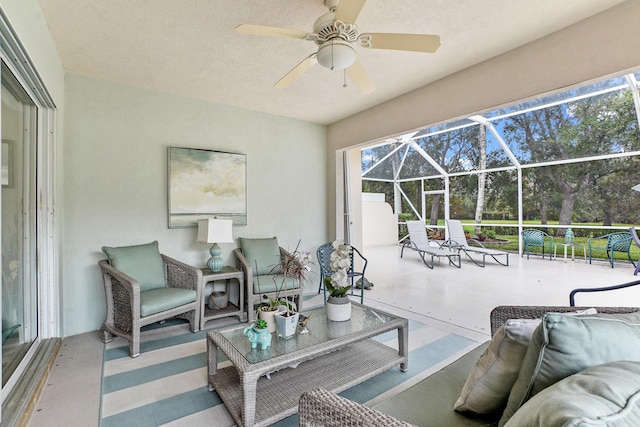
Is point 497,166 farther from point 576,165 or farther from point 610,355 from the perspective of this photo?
point 610,355

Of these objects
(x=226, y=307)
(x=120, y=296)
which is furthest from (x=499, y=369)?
(x=226, y=307)

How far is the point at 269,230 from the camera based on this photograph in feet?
13.7

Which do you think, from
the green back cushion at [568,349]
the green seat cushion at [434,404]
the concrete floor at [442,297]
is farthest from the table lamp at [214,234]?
the green back cushion at [568,349]

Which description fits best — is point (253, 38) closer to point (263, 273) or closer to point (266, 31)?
point (266, 31)

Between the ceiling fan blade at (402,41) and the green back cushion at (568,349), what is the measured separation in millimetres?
1574

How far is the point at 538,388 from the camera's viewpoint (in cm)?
80

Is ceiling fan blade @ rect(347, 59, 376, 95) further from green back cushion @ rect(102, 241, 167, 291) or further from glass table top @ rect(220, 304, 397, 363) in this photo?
green back cushion @ rect(102, 241, 167, 291)

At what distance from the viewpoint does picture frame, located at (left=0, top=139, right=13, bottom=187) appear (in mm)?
1784

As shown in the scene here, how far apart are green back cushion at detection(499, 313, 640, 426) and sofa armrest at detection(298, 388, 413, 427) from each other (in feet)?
1.21

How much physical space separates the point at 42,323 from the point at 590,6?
15.4ft

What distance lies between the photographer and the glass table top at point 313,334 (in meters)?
1.74

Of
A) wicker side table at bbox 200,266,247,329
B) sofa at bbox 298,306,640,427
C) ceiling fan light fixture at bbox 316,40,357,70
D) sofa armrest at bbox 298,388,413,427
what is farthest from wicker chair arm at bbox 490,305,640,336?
wicker side table at bbox 200,266,247,329

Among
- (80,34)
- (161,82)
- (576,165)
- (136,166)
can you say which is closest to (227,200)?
(136,166)

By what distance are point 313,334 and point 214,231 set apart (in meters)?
1.77
